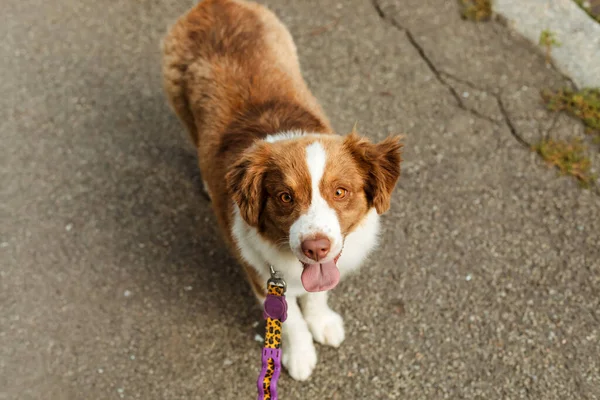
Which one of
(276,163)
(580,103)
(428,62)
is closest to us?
(276,163)

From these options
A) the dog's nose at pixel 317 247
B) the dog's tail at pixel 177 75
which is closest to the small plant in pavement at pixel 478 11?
the dog's tail at pixel 177 75

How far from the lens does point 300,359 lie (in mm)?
3582

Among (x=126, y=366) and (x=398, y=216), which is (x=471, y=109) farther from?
(x=126, y=366)

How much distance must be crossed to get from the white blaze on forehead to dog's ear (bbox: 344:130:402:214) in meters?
0.22

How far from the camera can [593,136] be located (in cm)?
448

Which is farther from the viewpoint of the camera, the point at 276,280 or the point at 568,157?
the point at 568,157

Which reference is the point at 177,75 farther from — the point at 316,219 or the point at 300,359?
the point at 300,359

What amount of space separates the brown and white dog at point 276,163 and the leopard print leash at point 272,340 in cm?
13

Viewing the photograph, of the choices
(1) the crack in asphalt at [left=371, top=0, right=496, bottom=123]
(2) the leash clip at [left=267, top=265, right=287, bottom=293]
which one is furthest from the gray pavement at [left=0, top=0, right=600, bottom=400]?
(2) the leash clip at [left=267, top=265, right=287, bottom=293]

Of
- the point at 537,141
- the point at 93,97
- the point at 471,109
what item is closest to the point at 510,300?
the point at 537,141

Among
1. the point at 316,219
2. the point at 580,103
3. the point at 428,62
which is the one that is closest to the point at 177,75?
the point at 316,219

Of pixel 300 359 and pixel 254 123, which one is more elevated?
pixel 254 123

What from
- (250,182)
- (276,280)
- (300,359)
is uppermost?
(250,182)

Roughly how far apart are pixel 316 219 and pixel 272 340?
30.1 inches
